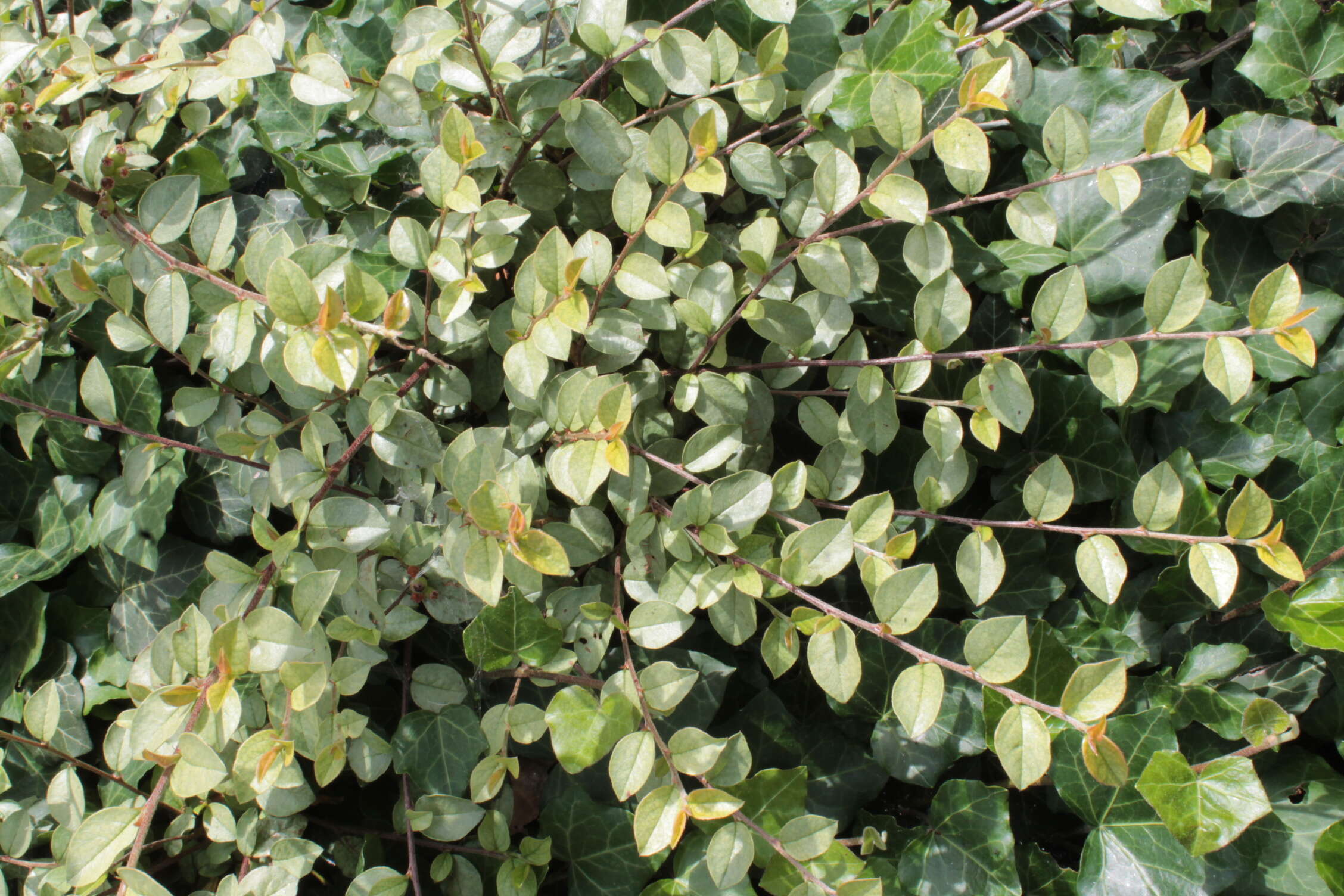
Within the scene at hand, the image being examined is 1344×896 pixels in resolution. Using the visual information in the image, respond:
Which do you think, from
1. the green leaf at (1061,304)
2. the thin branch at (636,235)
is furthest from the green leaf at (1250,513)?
the thin branch at (636,235)

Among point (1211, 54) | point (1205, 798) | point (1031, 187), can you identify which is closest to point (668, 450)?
point (1031, 187)

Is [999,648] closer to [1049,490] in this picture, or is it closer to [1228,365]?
[1049,490]

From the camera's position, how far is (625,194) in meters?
1.08

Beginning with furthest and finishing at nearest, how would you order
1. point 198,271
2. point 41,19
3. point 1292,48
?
point 1292,48 → point 41,19 → point 198,271

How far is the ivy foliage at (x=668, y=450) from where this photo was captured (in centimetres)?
103

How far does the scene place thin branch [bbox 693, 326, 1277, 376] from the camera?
3.28ft

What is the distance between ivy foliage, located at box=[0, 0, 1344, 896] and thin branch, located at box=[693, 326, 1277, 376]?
0.01 m

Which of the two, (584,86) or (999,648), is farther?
(584,86)

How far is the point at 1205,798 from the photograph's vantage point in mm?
1110

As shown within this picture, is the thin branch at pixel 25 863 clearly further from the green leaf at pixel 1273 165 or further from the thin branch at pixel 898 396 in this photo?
the green leaf at pixel 1273 165

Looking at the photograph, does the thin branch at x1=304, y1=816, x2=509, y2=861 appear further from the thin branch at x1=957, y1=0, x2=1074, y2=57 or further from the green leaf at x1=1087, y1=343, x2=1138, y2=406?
the thin branch at x1=957, y1=0, x2=1074, y2=57

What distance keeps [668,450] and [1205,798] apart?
805 millimetres

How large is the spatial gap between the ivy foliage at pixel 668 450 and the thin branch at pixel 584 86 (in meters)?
0.02

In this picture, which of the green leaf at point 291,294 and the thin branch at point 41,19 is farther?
the thin branch at point 41,19
